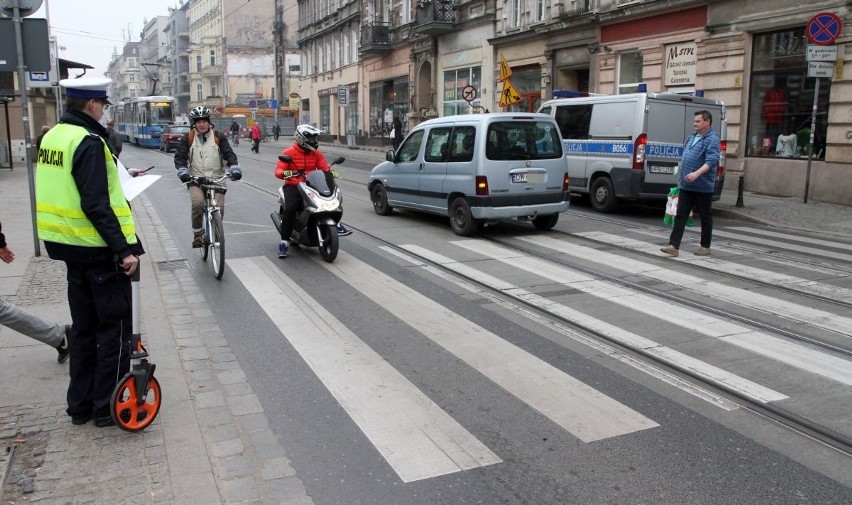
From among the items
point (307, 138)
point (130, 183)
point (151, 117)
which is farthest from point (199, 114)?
point (151, 117)

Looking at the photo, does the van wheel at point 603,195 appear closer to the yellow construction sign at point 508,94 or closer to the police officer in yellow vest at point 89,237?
the yellow construction sign at point 508,94

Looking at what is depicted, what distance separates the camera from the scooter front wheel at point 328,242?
30.0 feet

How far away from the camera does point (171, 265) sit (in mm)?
9023

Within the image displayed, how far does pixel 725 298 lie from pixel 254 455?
17.0 ft

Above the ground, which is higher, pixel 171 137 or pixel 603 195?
pixel 171 137

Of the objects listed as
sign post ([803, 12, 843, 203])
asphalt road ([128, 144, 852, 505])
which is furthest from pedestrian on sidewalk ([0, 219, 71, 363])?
sign post ([803, 12, 843, 203])

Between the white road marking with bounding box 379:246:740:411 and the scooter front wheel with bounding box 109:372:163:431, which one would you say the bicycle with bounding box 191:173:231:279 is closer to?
the white road marking with bounding box 379:246:740:411

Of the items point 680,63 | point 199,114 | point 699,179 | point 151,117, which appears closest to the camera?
point 199,114

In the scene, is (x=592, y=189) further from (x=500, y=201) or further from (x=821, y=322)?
(x=821, y=322)

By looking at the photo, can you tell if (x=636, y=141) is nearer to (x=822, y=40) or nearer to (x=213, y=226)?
(x=822, y=40)

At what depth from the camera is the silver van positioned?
1091cm

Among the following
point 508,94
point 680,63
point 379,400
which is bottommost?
point 379,400

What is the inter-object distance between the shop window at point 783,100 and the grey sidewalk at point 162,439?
15273mm

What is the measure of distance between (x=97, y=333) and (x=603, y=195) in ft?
38.6
